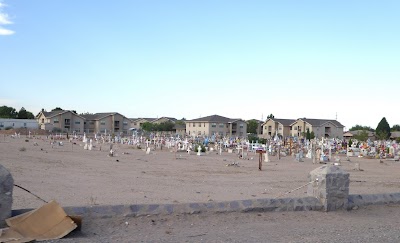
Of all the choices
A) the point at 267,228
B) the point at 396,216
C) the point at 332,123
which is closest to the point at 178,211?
the point at 267,228

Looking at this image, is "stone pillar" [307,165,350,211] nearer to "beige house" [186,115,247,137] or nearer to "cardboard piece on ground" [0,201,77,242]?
→ "cardboard piece on ground" [0,201,77,242]

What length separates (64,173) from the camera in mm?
18391

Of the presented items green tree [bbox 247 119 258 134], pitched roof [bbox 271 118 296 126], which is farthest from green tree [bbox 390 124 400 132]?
green tree [bbox 247 119 258 134]

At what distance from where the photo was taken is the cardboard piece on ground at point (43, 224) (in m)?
6.71

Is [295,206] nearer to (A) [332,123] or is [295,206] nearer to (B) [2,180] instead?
(B) [2,180]

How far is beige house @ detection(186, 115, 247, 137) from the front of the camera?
8962 cm

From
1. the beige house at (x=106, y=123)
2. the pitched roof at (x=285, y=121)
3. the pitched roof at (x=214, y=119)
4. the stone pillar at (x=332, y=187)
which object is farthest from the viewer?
the beige house at (x=106, y=123)

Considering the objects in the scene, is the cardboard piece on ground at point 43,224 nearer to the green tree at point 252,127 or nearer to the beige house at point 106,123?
the beige house at point 106,123

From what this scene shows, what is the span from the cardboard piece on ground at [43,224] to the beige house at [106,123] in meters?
89.0

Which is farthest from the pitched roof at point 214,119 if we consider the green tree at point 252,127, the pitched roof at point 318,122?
the green tree at point 252,127

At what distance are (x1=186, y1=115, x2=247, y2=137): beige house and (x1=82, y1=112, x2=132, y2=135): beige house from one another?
582 inches

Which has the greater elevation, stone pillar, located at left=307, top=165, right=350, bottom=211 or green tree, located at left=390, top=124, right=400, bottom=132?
green tree, located at left=390, top=124, right=400, bottom=132

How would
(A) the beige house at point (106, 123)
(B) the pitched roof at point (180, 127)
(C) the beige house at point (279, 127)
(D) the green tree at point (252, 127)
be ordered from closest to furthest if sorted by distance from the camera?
(C) the beige house at point (279, 127)
(A) the beige house at point (106, 123)
(B) the pitched roof at point (180, 127)
(D) the green tree at point (252, 127)

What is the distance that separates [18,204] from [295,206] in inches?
235
